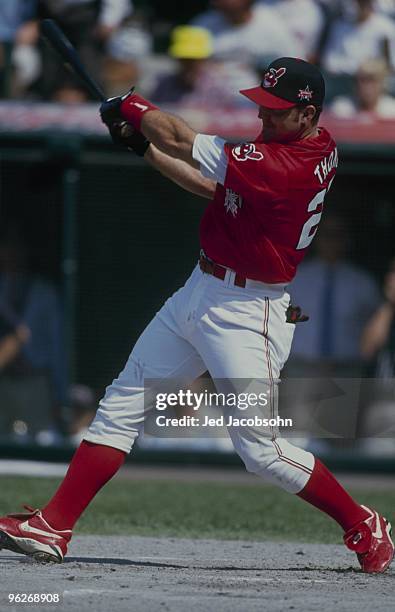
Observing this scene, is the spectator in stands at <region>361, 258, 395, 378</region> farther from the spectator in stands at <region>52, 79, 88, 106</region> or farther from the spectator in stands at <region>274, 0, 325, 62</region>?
the spectator in stands at <region>52, 79, 88, 106</region>

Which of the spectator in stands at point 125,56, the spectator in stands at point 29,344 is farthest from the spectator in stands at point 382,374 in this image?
the spectator in stands at point 125,56

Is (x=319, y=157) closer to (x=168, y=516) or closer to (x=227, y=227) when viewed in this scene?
(x=227, y=227)

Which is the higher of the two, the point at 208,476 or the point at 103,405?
the point at 103,405

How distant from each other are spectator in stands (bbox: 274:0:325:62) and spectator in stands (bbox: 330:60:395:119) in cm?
67

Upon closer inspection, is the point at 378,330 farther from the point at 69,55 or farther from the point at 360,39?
the point at 69,55

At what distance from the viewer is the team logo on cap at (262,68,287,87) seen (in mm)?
4531

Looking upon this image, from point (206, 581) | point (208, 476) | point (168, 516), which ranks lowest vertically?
point (208, 476)

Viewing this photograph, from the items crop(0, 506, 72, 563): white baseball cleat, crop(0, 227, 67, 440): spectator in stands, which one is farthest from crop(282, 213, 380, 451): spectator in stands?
crop(0, 506, 72, 563): white baseball cleat

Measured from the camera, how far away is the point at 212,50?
30.1 ft

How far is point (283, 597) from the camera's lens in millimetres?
3982

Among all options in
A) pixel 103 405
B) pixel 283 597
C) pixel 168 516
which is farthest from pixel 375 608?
pixel 168 516

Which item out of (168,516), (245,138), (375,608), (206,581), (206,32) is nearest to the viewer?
(375,608)

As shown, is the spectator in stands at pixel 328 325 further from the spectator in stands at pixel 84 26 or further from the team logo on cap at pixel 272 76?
the team logo on cap at pixel 272 76

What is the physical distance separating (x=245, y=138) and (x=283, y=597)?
4.86 m
